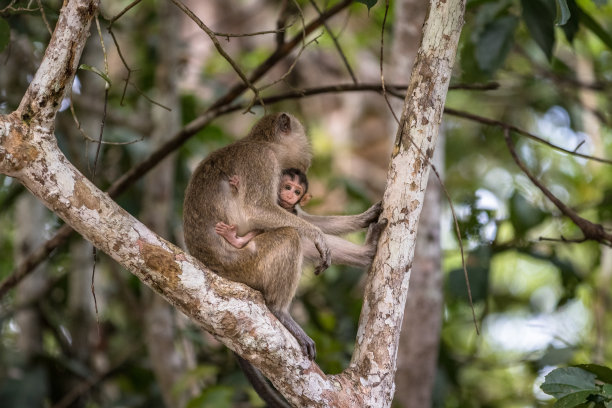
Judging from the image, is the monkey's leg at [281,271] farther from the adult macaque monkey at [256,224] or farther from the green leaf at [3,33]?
the green leaf at [3,33]

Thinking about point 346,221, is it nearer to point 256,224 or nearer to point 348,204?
point 256,224

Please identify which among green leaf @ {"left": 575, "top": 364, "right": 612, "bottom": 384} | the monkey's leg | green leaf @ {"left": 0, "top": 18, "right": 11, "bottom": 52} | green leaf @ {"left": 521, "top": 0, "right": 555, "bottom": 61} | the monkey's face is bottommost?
green leaf @ {"left": 575, "top": 364, "right": 612, "bottom": 384}

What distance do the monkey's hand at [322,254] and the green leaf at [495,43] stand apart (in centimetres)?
188

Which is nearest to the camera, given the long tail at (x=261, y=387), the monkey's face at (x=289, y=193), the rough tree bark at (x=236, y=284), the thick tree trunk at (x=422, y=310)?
the rough tree bark at (x=236, y=284)

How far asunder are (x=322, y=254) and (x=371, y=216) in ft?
1.40

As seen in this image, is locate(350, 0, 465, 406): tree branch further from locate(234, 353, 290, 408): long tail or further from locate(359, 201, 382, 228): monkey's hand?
locate(234, 353, 290, 408): long tail

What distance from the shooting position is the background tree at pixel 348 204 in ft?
16.0

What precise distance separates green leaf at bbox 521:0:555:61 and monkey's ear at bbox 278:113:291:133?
1.61m

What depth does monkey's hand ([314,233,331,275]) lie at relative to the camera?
3.80 m

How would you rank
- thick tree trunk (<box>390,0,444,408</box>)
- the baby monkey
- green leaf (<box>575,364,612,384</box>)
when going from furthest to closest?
1. thick tree trunk (<box>390,0,444,408</box>)
2. the baby monkey
3. green leaf (<box>575,364,612,384</box>)

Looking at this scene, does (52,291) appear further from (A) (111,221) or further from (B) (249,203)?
(A) (111,221)

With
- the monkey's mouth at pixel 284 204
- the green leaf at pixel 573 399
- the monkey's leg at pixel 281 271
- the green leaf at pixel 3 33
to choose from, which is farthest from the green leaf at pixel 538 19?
the green leaf at pixel 3 33

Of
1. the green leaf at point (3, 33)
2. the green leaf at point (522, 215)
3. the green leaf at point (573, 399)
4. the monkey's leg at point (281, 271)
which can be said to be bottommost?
the green leaf at point (573, 399)

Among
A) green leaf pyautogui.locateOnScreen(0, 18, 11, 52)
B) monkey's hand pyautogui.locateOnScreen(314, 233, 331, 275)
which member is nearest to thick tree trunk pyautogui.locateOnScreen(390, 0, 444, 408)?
monkey's hand pyautogui.locateOnScreen(314, 233, 331, 275)
